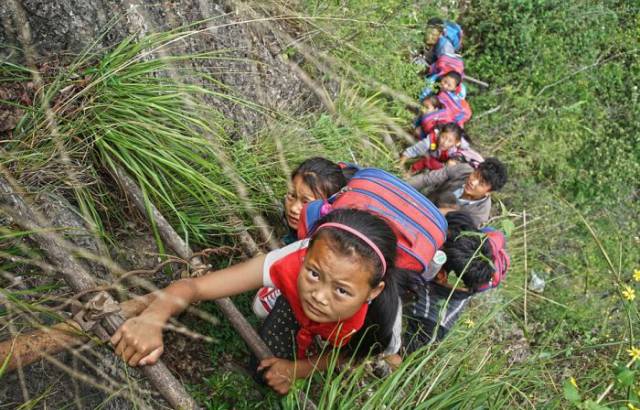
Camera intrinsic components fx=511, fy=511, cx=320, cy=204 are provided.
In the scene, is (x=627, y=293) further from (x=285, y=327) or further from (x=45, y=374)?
(x=45, y=374)

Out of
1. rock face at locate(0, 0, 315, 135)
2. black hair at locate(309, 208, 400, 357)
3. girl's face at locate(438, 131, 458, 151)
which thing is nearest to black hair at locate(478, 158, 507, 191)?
girl's face at locate(438, 131, 458, 151)

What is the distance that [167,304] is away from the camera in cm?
166

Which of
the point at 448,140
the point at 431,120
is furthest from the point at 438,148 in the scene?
the point at 431,120

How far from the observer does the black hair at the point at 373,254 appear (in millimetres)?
1678

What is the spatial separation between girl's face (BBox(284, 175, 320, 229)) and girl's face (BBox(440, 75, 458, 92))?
323 centimetres

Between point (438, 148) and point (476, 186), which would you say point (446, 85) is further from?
point (476, 186)

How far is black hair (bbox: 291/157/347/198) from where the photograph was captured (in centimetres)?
252

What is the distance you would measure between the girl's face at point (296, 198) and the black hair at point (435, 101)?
296cm

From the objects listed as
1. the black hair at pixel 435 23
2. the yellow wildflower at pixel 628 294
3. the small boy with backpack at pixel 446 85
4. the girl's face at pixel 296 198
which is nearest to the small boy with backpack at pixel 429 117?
the small boy with backpack at pixel 446 85

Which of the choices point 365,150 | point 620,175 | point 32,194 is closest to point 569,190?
point 620,175

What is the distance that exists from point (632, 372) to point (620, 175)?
555cm

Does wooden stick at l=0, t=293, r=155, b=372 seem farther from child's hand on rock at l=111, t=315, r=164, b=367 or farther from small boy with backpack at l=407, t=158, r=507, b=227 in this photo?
small boy with backpack at l=407, t=158, r=507, b=227

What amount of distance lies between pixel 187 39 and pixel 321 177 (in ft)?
3.74

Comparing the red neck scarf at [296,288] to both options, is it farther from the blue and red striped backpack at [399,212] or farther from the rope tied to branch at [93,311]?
the rope tied to branch at [93,311]
